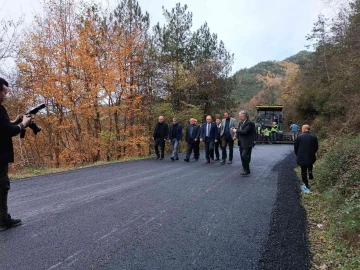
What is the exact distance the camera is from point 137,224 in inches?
176

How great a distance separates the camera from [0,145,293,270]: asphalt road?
3.37 metres

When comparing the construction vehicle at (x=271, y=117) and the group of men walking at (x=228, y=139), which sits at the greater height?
the construction vehicle at (x=271, y=117)

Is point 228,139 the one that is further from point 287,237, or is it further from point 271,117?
point 271,117

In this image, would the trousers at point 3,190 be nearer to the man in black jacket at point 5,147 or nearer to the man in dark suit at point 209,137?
the man in black jacket at point 5,147

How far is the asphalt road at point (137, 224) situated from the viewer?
11.1ft

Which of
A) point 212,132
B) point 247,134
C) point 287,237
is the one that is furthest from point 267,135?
point 287,237

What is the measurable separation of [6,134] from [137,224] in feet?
7.24

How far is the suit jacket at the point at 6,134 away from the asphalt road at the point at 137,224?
101 cm

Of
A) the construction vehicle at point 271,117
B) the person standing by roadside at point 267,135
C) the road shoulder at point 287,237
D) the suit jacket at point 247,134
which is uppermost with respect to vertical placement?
the construction vehicle at point 271,117

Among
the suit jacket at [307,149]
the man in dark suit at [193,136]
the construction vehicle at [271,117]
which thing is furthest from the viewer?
the construction vehicle at [271,117]

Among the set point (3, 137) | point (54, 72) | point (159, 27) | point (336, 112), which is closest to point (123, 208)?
point (3, 137)

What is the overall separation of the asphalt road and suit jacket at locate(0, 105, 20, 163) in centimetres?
101

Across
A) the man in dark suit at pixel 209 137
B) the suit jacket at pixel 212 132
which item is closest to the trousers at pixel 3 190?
the man in dark suit at pixel 209 137

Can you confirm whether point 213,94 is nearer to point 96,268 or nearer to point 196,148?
point 196,148
